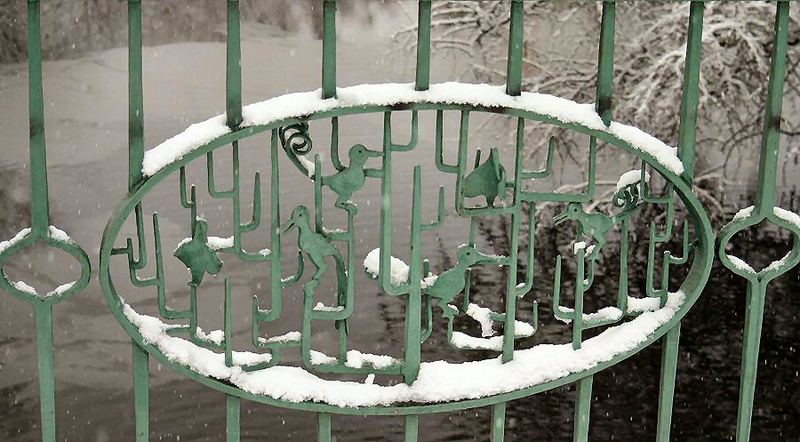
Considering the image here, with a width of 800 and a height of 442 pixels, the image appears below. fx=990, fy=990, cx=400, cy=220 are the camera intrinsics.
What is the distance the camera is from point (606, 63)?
1638mm

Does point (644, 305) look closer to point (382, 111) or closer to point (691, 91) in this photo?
point (691, 91)

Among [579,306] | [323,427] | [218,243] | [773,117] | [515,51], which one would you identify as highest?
[515,51]

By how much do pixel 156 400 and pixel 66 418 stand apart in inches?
26.3

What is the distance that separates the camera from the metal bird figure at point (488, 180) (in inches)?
64.8

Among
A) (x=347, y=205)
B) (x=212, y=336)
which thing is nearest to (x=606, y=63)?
(x=347, y=205)

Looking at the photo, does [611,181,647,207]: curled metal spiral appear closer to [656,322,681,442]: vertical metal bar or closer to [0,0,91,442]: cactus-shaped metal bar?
[656,322,681,442]: vertical metal bar

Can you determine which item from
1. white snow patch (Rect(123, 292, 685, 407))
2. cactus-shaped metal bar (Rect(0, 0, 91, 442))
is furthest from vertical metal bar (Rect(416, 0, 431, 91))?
→ cactus-shaped metal bar (Rect(0, 0, 91, 442))

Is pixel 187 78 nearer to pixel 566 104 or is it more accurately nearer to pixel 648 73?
pixel 648 73

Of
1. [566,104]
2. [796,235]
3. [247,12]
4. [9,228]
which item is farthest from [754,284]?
[247,12]

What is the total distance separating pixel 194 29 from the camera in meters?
12.2

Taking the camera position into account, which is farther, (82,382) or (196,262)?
(82,382)

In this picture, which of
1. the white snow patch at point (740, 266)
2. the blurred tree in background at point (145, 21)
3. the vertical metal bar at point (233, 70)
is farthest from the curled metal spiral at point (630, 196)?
the blurred tree in background at point (145, 21)

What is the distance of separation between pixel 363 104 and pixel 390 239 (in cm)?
23

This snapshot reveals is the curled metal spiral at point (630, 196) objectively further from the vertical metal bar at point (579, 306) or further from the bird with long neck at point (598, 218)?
the vertical metal bar at point (579, 306)
